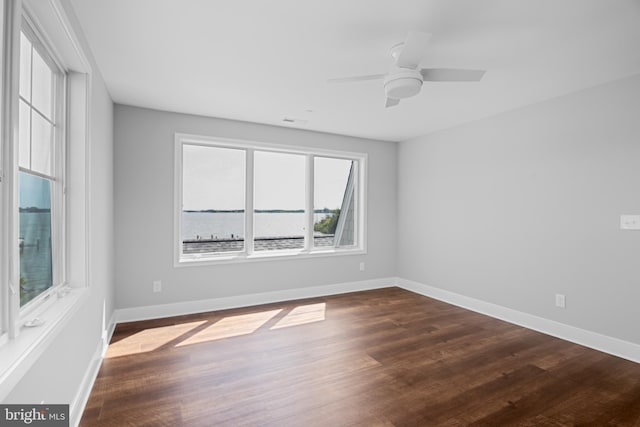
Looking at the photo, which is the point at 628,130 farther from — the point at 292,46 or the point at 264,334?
the point at 264,334

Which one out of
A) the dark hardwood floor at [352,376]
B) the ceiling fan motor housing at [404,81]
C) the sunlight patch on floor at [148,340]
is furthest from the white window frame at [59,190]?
the ceiling fan motor housing at [404,81]

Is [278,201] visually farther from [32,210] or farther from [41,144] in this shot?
[32,210]

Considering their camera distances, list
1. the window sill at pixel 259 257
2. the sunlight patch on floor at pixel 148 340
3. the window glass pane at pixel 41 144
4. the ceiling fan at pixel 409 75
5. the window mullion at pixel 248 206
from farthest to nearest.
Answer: the window mullion at pixel 248 206 → the window sill at pixel 259 257 → the sunlight patch on floor at pixel 148 340 → the ceiling fan at pixel 409 75 → the window glass pane at pixel 41 144

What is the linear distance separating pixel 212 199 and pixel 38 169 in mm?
2421

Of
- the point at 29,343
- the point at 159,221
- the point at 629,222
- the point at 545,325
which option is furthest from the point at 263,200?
the point at 629,222

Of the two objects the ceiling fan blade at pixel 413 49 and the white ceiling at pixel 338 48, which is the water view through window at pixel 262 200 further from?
the ceiling fan blade at pixel 413 49

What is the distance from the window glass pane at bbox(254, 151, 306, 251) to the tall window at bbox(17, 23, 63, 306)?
2.53m

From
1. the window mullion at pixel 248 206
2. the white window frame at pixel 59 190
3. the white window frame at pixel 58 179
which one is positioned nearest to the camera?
the white window frame at pixel 59 190

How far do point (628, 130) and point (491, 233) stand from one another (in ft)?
5.32

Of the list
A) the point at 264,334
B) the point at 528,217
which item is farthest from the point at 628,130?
the point at 264,334

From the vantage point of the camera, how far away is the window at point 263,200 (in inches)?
161

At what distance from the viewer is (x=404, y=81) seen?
227 centimetres

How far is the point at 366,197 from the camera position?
17.1 ft

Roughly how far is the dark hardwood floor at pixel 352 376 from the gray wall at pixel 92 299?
34 centimetres
